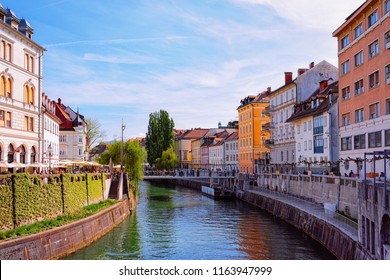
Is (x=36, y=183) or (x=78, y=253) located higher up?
(x=36, y=183)

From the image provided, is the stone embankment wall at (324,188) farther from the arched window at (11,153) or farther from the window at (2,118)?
A: the window at (2,118)

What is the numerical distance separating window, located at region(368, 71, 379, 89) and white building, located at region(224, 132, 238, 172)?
61302 mm

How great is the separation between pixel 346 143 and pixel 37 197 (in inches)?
1037

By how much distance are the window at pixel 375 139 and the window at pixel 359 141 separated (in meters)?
1.25

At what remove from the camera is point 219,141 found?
368 ft

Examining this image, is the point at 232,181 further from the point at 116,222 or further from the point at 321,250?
the point at 321,250

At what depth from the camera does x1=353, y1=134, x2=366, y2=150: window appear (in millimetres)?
38459

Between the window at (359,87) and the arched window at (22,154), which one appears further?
the arched window at (22,154)

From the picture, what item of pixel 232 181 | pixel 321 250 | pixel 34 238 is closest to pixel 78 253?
pixel 34 238

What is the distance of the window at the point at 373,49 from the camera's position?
1394 inches

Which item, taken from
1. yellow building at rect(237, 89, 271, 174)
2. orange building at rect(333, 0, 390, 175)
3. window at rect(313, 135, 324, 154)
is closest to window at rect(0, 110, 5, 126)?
orange building at rect(333, 0, 390, 175)

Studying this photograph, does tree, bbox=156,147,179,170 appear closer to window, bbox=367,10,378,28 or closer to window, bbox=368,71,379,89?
window, bbox=368,71,379,89

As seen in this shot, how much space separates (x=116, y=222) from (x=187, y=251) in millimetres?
11558

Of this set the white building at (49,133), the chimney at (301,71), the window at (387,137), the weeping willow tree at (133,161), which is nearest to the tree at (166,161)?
the weeping willow tree at (133,161)
